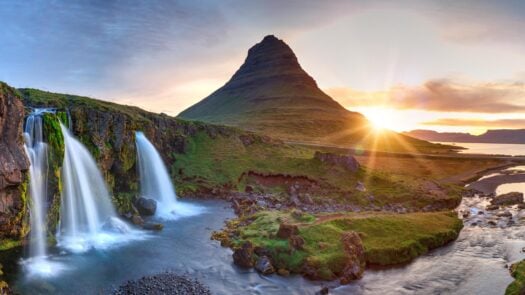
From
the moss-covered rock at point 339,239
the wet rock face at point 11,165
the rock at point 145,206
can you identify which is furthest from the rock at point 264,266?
the rock at point 145,206

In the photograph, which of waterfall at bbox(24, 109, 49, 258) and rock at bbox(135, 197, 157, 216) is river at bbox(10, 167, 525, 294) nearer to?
waterfall at bbox(24, 109, 49, 258)

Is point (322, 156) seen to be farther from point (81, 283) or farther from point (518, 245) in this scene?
point (81, 283)

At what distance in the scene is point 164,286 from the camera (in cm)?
3328

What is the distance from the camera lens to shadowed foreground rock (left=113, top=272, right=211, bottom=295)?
32312 mm

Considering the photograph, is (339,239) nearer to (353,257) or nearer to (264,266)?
(353,257)

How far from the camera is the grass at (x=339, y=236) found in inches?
1553

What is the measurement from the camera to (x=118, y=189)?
209 feet

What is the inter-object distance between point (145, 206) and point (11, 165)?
24.3 metres

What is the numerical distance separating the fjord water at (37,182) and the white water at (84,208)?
8.95 feet

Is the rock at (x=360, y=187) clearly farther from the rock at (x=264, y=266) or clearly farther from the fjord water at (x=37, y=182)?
the fjord water at (x=37, y=182)

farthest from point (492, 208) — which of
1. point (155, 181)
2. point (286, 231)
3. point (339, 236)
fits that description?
point (155, 181)

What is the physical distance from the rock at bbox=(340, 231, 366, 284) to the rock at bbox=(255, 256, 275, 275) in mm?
7416

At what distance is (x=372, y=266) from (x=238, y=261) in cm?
1534

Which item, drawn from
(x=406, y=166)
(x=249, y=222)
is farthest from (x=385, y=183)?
(x=406, y=166)
